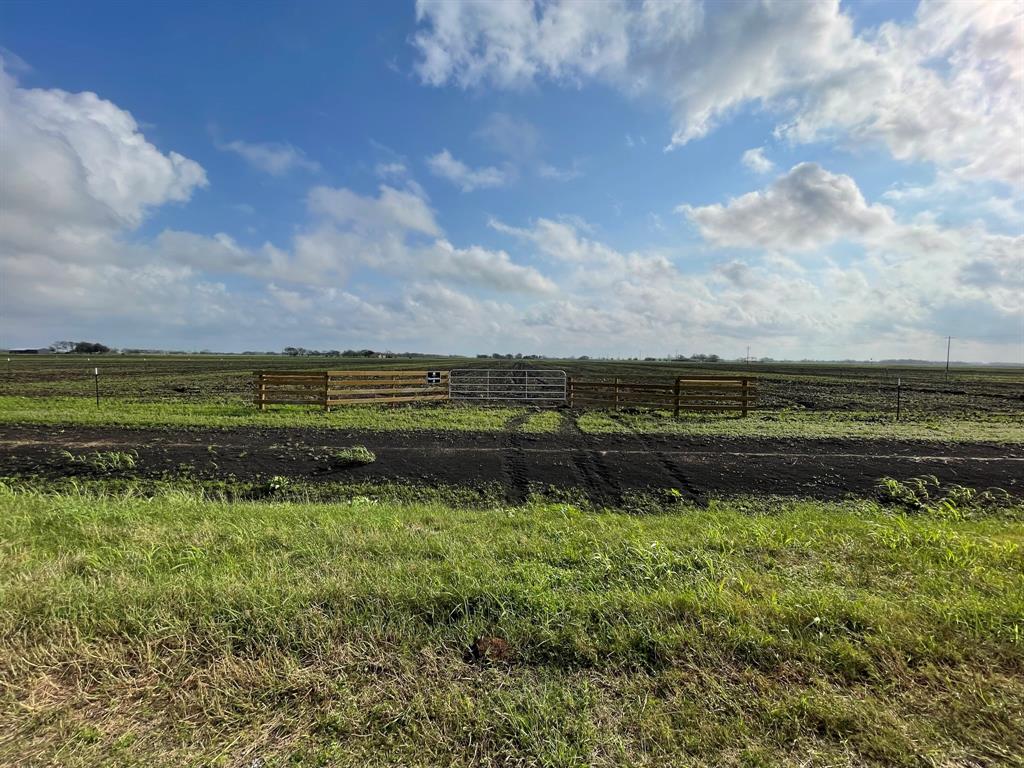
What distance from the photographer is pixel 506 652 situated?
2639 mm

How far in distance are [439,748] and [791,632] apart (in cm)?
230

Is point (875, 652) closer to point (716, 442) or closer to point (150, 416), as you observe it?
point (716, 442)

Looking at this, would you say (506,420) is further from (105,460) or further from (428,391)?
(105,460)

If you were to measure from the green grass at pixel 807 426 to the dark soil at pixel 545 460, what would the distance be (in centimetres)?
105

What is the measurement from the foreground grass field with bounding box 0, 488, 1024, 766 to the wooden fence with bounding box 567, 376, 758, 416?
13.7 metres

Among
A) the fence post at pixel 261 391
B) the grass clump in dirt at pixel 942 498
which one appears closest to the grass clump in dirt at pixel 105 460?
the fence post at pixel 261 391

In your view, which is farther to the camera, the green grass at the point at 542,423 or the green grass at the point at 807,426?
the green grass at the point at 542,423

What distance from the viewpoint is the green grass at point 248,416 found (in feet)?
43.9

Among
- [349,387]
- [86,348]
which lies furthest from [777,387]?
[86,348]

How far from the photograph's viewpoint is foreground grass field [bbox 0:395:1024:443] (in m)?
13.1

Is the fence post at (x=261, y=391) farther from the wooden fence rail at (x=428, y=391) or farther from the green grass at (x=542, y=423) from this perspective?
the green grass at (x=542, y=423)

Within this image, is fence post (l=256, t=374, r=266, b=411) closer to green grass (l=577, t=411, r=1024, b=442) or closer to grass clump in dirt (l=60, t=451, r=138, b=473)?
grass clump in dirt (l=60, t=451, r=138, b=473)

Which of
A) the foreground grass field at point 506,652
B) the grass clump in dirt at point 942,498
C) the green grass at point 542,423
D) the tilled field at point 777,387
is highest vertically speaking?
the tilled field at point 777,387

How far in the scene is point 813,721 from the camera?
6.94 ft
